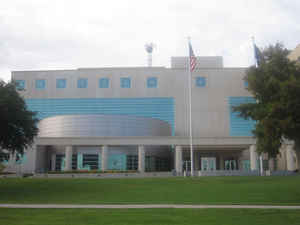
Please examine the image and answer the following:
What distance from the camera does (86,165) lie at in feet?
177

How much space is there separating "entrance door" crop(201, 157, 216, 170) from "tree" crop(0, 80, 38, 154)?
38795 mm

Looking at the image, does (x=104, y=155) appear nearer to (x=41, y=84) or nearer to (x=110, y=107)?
(x=110, y=107)

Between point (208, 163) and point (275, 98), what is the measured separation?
40445mm

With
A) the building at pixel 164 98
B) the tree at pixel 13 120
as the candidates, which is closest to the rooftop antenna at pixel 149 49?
the building at pixel 164 98

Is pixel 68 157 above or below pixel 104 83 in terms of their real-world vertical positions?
below

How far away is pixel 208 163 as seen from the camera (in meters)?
61.2

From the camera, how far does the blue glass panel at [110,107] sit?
76.9 metres

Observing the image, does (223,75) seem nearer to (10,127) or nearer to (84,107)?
(84,107)

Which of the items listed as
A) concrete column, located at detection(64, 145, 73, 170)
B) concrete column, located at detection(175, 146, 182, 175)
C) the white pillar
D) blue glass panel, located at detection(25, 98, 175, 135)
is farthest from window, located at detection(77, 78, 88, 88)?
concrete column, located at detection(175, 146, 182, 175)

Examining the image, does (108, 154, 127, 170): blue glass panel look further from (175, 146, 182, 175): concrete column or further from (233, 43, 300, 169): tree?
(233, 43, 300, 169): tree

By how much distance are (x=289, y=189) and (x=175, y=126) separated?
53168 millimetres

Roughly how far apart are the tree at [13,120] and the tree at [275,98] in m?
16.9

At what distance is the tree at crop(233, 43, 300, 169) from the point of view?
2103 centimetres

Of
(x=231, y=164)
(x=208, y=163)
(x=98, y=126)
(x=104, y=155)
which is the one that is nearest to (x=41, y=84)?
(x=98, y=126)
